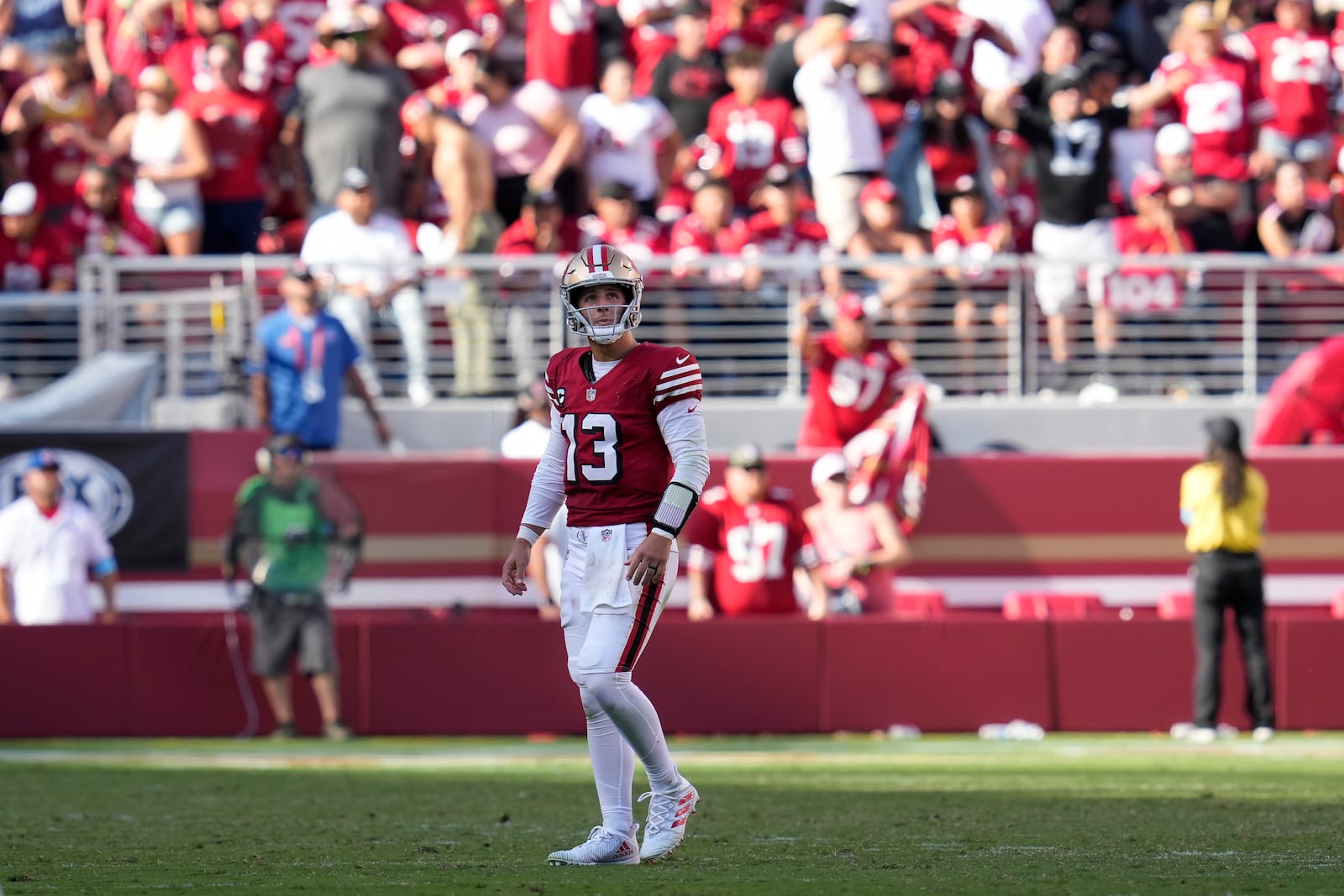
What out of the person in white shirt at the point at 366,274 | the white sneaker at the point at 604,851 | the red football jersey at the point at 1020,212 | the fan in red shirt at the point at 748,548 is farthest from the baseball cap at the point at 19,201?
the white sneaker at the point at 604,851

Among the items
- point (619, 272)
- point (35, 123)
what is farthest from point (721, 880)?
point (35, 123)

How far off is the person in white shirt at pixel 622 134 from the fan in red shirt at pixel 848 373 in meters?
2.31

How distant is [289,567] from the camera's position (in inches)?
551

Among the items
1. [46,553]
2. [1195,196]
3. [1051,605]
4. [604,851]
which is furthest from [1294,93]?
[604,851]

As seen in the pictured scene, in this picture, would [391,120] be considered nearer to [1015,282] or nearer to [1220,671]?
[1015,282]

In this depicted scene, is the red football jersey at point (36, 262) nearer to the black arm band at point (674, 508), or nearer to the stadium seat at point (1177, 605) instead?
the stadium seat at point (1177, 605)

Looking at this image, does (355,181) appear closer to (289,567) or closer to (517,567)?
(289,567)

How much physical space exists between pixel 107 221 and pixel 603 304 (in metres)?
10.2

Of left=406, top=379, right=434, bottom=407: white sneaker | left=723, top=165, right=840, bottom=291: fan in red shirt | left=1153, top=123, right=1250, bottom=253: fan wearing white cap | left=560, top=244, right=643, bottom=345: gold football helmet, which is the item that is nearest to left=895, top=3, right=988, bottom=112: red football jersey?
left=1153, top=123, right=1250, bottom=253: fan wearing white cap

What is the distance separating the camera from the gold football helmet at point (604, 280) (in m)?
7.20

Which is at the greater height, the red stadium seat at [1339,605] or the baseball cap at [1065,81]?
the baseball cap at [1065,81]

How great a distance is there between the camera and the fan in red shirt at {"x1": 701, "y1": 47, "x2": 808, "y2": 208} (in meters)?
17.0

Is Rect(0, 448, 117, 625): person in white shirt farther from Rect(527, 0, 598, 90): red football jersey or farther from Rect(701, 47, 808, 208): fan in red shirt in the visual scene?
Rect(701, 47, 808, 208): fan in red shirt

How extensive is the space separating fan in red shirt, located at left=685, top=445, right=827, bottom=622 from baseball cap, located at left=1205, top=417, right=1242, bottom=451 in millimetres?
2751
